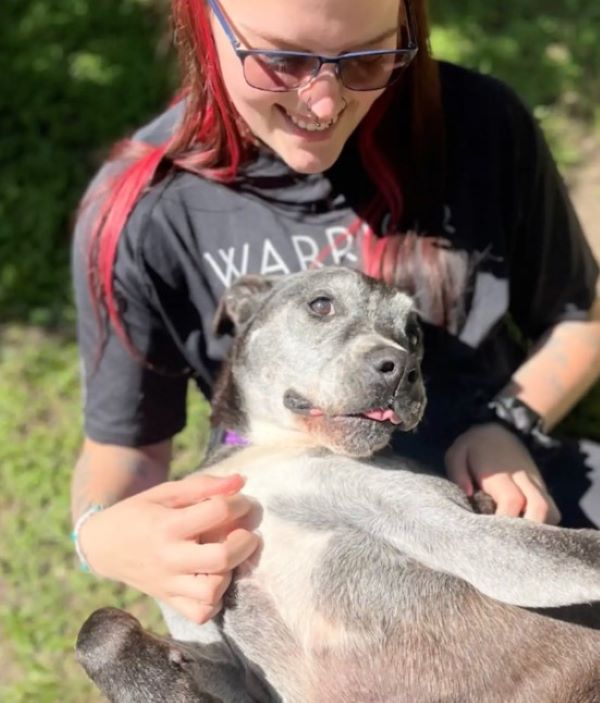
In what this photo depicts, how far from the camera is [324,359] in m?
3.13

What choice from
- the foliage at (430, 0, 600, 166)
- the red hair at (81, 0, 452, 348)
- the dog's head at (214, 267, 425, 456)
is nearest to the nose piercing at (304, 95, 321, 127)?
the red hair at (81, 0, 452, 348)

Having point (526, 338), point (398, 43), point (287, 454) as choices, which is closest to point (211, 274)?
point (287, 454)

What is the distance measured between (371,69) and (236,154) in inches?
26.8

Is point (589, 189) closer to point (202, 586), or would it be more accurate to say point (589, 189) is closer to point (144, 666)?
point (202, 586)

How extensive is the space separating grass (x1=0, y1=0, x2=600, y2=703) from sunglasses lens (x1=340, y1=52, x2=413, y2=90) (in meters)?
2.77

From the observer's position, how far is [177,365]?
12.9 feet

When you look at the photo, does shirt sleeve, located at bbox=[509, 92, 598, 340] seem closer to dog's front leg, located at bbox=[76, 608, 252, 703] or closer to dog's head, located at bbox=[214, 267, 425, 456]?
dog's head, located at bbox=[214, 267, 425, 456]

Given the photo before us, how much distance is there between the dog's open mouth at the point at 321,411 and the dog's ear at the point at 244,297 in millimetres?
410

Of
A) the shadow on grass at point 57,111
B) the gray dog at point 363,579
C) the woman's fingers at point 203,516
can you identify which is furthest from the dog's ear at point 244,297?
the shadow on grass at point 57,111

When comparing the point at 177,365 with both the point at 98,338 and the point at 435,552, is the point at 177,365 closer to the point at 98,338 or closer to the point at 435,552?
the point at 98,338

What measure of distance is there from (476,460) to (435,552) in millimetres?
672

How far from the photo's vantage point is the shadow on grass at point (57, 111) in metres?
5.98

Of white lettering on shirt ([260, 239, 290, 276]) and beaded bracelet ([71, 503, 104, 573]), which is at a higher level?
white lettering on shirt ([260, 239, 290, 276])

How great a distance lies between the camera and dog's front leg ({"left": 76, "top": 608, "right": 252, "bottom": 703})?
295cm
